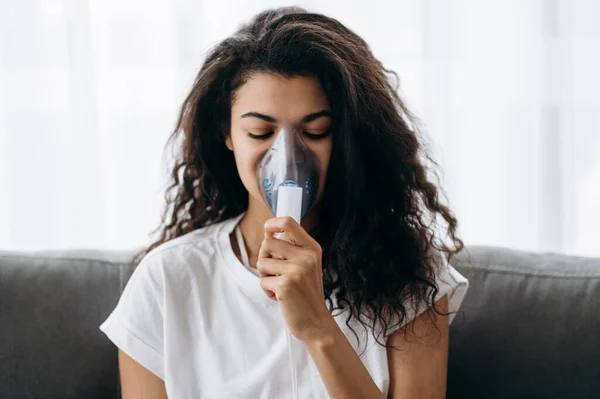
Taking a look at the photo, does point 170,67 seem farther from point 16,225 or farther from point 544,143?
point 544,143

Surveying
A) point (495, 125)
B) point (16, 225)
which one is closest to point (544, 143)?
point (495, 125)

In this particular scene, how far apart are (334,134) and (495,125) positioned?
1143mm

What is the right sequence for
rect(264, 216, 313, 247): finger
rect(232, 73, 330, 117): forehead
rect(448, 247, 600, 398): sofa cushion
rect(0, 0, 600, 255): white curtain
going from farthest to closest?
1. rect(0, 0, 600, 255): white curtain
2. rect(448, 247, 600, 398): sofa cushion
3. rect(232, 73, 330, 117): forehead
4. rect(264, 216, 313, 247): finger

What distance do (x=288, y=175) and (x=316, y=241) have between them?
0.70 feet

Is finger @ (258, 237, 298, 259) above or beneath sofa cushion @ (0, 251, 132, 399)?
above

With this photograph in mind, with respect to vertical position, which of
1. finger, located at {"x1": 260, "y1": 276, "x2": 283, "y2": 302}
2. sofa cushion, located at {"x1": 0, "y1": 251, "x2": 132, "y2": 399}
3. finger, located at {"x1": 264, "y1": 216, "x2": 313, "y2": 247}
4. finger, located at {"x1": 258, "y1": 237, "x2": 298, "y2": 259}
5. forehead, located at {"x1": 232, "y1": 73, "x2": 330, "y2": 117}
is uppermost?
forehead, located at {"x1": 232, "y1": 73, "x2": 330, "y2": 117}

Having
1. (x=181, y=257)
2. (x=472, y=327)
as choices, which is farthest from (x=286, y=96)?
(x=472, y=327)

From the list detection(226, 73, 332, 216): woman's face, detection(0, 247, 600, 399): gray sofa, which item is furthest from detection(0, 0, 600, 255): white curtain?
detection(226, 73, 332, 216): woman's face

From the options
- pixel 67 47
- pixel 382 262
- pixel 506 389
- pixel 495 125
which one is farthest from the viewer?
pixel 495 125

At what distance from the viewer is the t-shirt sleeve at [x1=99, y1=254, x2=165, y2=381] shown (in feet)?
4.80

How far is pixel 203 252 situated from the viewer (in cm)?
152

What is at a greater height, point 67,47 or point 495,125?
point 67,47

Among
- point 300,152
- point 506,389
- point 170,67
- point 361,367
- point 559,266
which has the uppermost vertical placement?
point 170,67

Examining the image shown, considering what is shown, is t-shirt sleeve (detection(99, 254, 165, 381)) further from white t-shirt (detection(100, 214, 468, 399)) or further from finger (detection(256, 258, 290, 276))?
finger (detection(256, 258, 290, 276))
